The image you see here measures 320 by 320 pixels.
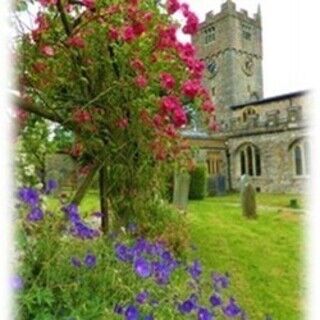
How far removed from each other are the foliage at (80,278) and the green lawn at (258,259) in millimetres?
715

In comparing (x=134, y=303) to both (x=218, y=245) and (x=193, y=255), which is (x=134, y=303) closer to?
(x=193, y=255)

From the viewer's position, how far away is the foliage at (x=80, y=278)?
1.69m

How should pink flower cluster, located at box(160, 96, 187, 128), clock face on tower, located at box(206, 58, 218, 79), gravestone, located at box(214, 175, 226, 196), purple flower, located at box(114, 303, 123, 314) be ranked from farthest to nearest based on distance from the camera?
1. clock face on tower, located at box(206, 58, 218, 79)
2. gravestone, located at box(214, 175, 226, 196)
3. pink flower cluster, located at box(160, 96, 187, 128)
4. purple flower, located at box(114, 303, 123, 314)

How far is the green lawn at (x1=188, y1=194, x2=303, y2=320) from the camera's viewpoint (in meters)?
4.32

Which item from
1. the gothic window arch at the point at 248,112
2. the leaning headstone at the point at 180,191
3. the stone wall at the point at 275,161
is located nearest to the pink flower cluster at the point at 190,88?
the leaning headstone at the point at 180,191

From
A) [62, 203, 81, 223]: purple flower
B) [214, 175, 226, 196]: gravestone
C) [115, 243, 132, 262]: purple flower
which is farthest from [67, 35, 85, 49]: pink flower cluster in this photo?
[214, 175, 226, 196]: gravestone

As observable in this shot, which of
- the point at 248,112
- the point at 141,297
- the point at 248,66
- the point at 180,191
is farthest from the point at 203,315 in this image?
Answer: the point at 248,66

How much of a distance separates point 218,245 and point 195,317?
491 cm

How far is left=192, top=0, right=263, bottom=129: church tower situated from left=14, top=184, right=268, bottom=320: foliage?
130 feet

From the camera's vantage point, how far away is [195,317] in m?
2.07

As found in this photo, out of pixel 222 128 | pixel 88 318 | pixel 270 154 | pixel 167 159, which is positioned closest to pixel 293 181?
pixel 270 154

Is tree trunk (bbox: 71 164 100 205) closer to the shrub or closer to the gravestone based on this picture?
the shrub

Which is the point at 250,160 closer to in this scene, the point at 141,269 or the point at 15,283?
the point at 141,269

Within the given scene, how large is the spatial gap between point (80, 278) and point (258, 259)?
4561mm
